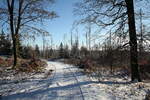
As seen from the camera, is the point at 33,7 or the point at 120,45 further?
the point at 33,7

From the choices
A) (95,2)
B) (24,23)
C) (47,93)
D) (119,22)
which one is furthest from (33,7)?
(47,93)

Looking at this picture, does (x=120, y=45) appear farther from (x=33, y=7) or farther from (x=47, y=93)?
(x=33, y=7)

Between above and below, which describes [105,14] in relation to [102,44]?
above

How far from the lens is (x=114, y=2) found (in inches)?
499

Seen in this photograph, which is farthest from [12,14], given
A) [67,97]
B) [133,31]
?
[67,97]

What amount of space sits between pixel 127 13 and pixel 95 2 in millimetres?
2326

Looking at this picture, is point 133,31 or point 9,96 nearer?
point 9,96

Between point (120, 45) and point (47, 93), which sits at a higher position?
point (120, 45)

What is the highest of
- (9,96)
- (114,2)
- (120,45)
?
(114,2)

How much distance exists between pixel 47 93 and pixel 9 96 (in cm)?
167

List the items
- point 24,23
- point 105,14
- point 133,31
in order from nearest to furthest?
point 133,31 < point 105,14 < point 24,23

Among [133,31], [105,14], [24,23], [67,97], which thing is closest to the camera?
[67,97]

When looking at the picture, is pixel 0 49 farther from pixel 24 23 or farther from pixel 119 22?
pixel 119 22

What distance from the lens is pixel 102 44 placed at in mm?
13312
